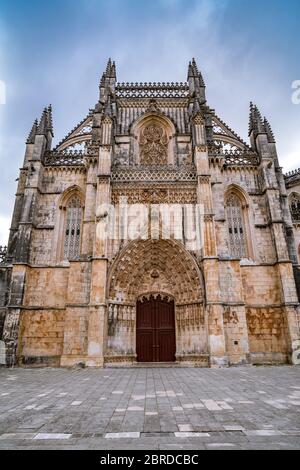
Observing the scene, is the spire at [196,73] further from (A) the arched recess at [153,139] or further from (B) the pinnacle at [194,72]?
(A) the arched recess at [153,139]

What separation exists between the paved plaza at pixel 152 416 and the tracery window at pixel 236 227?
9360 millimetres

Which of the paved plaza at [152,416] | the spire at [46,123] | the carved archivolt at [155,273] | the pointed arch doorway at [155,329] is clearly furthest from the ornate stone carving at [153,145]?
the paved plaza at [152,416]

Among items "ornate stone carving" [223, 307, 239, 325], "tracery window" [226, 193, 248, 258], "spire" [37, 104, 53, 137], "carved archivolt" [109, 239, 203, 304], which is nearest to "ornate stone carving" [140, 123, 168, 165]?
"tracery window" [226, 193, 248, 258]

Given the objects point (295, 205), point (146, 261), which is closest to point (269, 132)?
point (295, 205)

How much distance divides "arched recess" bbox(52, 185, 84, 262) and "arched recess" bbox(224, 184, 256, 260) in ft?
30.8

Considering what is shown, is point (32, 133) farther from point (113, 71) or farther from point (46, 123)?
point (113, 71)

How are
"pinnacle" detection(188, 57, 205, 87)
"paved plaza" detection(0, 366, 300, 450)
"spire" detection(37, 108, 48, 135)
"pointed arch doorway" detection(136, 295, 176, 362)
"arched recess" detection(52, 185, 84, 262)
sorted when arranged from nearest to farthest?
"paved plaza" detection(0, 366, 300, 450)
"pointed arch doorway" detection(136, 295, 176, 362)
"arched recess" detection(52, 185, 84, 262)
"spire" detection(37, 108, 48, 135)
"pinnacle" detection(188, 57, 205, 87)

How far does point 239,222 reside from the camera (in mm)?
17406

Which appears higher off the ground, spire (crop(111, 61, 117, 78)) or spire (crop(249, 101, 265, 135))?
spire (crop(111, 61, 117, 78))

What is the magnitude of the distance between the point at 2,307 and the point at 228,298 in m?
12.2

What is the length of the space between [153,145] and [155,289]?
10595mm

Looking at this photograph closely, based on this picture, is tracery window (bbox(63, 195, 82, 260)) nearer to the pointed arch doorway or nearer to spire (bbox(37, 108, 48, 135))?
spire (bbox(37, 108, 48, 135))

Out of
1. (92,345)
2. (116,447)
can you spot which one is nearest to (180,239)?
(92,345)

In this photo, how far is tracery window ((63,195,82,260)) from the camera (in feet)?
54.6
